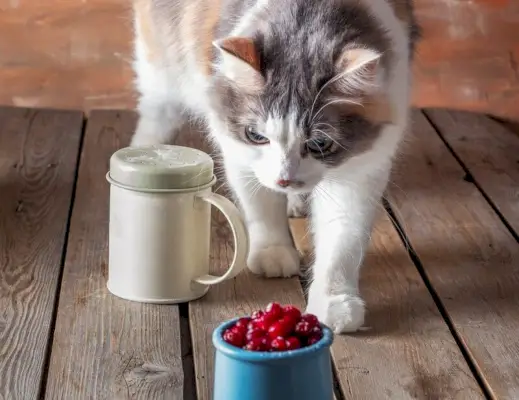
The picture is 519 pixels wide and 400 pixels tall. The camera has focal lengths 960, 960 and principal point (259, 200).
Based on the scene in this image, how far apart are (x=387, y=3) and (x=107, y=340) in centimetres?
69

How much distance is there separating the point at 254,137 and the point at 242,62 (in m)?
0.13

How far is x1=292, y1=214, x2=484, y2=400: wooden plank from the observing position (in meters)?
1.31

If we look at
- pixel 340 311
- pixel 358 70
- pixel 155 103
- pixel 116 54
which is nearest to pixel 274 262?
pixel 340 311

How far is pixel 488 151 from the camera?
2.34 meters

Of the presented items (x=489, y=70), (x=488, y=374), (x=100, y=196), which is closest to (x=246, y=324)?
(x=488, y=374)

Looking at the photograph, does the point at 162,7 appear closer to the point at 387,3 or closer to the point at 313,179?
the point at 387,3

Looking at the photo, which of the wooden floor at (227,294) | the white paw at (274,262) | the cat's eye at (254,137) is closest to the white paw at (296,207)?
the wooden floor at (227,294)

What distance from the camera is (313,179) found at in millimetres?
1416

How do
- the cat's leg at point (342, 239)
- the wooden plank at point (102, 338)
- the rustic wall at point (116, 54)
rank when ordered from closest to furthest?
the wooden plank at point (102, 338) < the cat's leg at point (342, 239) < the rustic wall at point (116, 54)

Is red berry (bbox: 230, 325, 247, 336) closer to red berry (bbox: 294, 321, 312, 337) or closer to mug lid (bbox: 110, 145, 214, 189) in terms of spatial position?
red berry (bbox: 294, 321, 312, 337)

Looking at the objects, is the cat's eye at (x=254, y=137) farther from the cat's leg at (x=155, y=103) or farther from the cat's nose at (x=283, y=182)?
the cat's leg at (x=155, y=103)

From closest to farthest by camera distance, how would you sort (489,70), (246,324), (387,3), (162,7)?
1. (246,324)
2. (387,3)
3. (162,7)
4. (489,70)

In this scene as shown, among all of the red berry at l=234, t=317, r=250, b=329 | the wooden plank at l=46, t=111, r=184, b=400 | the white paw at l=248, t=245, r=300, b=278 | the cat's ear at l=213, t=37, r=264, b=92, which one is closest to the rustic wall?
the wooden plank at l=46, t=111, r=184, b=400

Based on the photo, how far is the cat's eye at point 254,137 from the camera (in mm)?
1425
